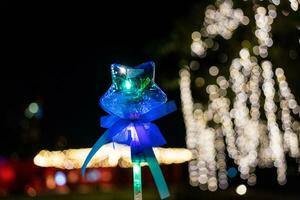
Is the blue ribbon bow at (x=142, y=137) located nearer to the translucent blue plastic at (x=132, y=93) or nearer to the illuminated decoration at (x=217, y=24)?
the translucent blue plastic at (x=132, y=93)

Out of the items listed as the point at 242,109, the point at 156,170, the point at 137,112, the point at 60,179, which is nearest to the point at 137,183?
the point at 156,170

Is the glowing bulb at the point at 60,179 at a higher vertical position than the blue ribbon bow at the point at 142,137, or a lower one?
higher

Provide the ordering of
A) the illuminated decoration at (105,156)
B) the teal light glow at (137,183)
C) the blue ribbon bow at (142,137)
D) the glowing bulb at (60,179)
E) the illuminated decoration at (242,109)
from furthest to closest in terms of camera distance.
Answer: the glowing bulb at (60,179) < the illuminated decoration at (242,109) < the illuminated decoration at (105,156) < the blue ribbon bow at (142,137) < the teal light glow at (137,183)

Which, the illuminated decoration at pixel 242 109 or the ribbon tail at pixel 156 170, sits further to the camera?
the illuminated decoration at pixel 242 109

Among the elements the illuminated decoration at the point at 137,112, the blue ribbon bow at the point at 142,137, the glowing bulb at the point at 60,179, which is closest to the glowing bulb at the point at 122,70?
the illuminated decoration at the point at 137,112

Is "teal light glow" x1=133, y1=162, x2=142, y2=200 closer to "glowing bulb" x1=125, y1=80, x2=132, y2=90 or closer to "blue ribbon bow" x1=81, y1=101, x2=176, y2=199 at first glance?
"blue ribbon bow" x1=81, y1=101, x2=176, y2=199

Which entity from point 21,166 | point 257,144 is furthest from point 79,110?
point 257,144

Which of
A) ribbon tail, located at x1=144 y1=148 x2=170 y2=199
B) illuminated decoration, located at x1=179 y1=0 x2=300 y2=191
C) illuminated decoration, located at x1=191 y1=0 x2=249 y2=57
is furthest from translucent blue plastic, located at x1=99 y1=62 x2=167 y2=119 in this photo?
illuminated decoration, located at x1=191 y1=0 x2=249 y2=57
